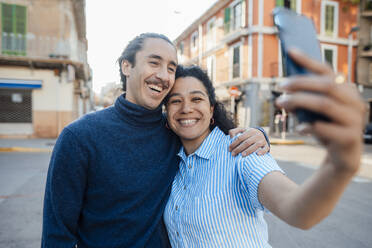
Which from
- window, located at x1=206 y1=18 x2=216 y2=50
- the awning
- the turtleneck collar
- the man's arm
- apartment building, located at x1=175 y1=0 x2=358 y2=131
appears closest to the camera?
the man's arm

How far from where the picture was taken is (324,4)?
55.9 feet

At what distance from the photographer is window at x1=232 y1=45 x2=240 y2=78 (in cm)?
1758

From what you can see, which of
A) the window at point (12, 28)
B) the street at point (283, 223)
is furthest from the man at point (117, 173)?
the window at point (12, 28)

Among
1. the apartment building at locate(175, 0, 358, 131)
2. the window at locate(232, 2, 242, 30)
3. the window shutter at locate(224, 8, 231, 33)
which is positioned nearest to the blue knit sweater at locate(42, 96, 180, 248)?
the apartment building at locate(175, 0, 358, 131)

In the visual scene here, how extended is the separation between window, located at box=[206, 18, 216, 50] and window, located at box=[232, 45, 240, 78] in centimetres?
303

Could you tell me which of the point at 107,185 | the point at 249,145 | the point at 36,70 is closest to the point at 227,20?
the point at 36,70

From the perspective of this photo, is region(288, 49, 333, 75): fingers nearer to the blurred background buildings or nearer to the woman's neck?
the woman's neck

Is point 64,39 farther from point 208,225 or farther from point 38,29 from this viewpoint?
point 208,225

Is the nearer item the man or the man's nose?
the man

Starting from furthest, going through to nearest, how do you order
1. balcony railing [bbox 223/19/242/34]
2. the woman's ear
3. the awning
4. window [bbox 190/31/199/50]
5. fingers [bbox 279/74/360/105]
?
window [bbox 190/31/199/50] → balcony railing [bbox 223/19/242/34] → the awning → the woman's ear → fingers [bbox 279/74/360/105]

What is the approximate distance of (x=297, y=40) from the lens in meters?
0.63

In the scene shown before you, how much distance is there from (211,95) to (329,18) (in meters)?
19.4

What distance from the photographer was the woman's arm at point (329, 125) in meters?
0.54

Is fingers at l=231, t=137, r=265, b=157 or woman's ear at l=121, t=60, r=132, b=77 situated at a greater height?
woman's ear at l=121, t=60, r=132, b=77
